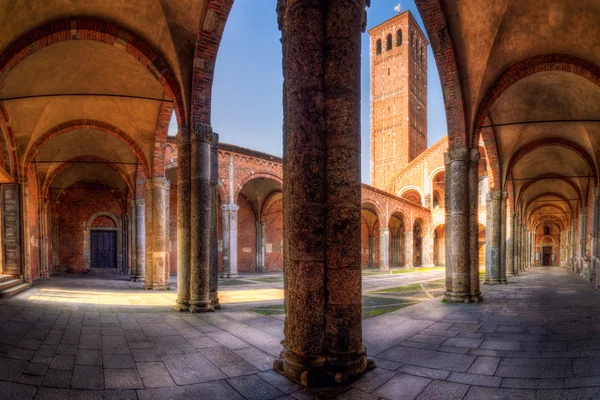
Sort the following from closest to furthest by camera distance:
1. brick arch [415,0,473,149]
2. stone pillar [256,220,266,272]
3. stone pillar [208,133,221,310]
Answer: stone pillar [208,133,221,310] → brick arch [415,0,473,149] → stone pillar [256,220,266,272]

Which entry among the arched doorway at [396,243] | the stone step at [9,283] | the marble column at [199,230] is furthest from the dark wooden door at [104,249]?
the arched doorway at [396,243]

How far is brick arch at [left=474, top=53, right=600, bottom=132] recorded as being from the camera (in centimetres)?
802

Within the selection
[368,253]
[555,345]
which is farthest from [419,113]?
[555,345]

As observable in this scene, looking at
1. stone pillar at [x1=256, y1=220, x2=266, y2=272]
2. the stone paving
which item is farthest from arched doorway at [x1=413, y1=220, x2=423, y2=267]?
the stone paving

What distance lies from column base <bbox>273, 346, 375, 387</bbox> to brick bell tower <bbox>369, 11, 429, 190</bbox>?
35125 mm

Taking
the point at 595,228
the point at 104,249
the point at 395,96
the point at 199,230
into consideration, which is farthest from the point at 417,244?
the point at 199,230

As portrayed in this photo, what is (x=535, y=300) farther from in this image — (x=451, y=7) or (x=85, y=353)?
(x=85, y=353)

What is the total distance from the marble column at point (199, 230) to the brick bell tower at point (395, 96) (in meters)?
32.1

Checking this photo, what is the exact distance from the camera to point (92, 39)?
729 centimetres

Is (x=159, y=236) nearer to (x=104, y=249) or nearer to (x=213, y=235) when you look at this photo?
(x=213, y=235)

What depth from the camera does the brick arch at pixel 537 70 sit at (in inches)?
316

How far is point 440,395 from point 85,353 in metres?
3.80

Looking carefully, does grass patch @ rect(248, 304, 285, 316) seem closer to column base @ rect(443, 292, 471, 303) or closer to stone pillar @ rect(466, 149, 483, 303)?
column base @ rect(443, 292, 471, 303)

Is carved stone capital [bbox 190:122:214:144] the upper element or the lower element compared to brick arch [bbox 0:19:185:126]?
lower
